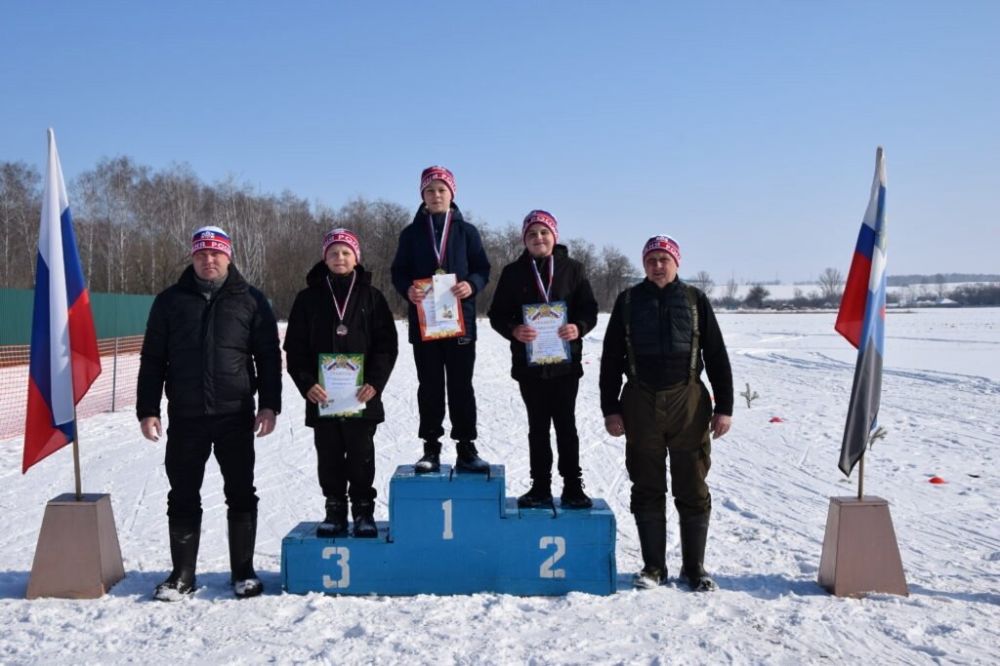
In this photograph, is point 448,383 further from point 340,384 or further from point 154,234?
point 154,234

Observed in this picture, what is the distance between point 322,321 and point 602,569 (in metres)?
2.44

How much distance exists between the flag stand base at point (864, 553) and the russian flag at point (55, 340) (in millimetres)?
5087

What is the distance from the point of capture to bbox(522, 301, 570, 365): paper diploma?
4.74 meters

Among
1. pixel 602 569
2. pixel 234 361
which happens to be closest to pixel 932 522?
pixel 602 569

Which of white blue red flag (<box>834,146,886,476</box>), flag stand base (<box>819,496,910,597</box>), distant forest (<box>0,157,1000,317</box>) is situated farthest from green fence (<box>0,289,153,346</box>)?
flag stand base (<box>819,496,910,597</box>)

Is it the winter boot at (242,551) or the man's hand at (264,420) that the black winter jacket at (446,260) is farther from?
the winter boot at (242,551)

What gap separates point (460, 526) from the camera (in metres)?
4.70

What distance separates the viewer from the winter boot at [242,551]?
456 centimetres

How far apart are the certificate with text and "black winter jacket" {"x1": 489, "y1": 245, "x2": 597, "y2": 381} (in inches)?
11.5

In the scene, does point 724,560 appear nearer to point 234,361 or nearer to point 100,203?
point 234,361

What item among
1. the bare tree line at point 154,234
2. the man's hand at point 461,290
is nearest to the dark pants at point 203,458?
the man's hand at point 461,290

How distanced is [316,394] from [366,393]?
12.4 inches

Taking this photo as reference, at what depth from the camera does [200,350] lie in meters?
4.49

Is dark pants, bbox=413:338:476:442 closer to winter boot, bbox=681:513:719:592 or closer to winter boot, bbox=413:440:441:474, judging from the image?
winter boot, bbox=413:440:441:474
